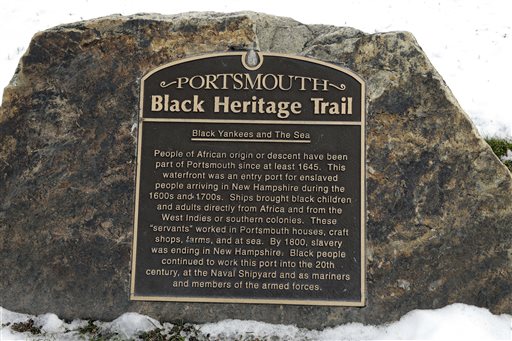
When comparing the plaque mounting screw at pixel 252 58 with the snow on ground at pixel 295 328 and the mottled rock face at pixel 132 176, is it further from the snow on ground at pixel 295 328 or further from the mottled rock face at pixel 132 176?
the snow on ground at pixel 295 328

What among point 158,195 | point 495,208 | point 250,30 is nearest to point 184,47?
point 250,30

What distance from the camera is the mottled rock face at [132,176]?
13.6ft

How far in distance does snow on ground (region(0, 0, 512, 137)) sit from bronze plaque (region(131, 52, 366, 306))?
311cm

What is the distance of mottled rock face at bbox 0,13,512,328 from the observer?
4.16m

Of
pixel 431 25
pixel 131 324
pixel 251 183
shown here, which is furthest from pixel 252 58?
pixel 431 25

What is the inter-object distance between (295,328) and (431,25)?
18.2 ft

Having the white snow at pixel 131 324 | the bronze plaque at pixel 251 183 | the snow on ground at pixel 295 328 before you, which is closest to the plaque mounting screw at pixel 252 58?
the bronze plaque at pixel 251 183

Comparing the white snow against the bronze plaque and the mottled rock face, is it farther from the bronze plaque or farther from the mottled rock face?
the bronze plaque

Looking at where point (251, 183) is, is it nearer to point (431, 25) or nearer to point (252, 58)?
point (252, 58)

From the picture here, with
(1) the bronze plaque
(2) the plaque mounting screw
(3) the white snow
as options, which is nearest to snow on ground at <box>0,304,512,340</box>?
(3) the white snow

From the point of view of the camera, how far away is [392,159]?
4270 mm

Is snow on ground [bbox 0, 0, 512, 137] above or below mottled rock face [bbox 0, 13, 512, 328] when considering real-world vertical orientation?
above

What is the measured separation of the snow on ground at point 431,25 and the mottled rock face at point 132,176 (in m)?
2.69

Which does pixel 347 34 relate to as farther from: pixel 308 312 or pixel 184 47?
pixel 308 312
